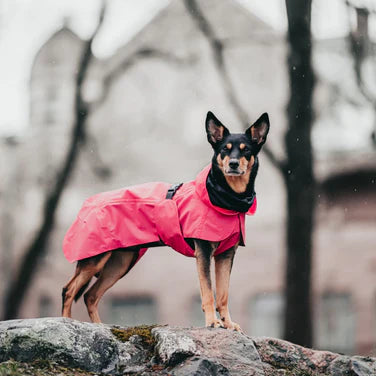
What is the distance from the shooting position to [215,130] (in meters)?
6.64

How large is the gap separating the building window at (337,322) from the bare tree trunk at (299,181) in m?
6.15

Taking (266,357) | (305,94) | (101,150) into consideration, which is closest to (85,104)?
(101,150)

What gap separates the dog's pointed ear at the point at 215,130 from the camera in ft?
21.7

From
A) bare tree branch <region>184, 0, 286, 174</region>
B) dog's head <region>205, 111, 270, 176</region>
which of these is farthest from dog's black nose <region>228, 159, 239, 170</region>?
bare tree branch <region>184, 0, 286, 174</region>

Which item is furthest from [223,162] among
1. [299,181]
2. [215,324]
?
[299,181]

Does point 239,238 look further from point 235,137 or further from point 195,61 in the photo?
point 195,61

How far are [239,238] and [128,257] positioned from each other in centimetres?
117

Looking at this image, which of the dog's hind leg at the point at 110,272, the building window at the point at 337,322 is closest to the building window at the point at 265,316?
the building window at the point at 337,322

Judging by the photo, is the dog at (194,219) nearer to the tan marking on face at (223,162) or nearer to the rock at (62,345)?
the tan marking on face at (223,162)

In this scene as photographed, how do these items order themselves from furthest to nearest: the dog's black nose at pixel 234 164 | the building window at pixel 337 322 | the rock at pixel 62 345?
the building window at pixel 337 322
the dog's black nose at pixel 234 164
the rock at pixel 62 345

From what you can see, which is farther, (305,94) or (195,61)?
(195,61)

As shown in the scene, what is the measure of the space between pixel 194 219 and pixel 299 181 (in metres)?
6.70

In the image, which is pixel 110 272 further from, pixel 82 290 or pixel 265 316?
pixel 265 316

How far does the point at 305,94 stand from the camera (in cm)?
1324
